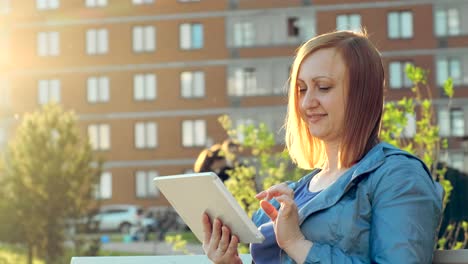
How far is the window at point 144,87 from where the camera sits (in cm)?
4812

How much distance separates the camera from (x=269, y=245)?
2.91m

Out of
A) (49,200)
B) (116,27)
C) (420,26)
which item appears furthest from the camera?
(116,27)

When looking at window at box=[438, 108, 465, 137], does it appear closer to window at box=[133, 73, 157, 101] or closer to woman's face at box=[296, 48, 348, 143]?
window at box=[133, 73, 157, 101]

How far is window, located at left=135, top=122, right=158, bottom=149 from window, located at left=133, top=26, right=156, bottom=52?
133 inches

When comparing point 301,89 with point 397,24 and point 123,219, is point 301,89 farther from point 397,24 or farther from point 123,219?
point 397,24

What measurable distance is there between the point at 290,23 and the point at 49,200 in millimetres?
19290

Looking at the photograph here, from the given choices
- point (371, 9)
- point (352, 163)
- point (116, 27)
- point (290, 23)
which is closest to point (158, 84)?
point (116, 27)

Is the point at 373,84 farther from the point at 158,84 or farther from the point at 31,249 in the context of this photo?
the point at 158,84

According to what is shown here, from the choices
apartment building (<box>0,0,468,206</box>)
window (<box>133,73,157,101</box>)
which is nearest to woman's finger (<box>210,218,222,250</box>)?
apartment building (<box>0,0,468,206</box>)

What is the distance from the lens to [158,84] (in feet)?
157

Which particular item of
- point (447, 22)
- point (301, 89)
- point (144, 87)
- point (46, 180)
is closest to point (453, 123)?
point (447, 22)

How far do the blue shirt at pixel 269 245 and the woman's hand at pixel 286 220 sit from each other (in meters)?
0.16

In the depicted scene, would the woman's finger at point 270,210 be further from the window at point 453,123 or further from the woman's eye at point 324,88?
→ the window at point 453,123

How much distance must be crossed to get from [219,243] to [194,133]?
44614 millimetres
